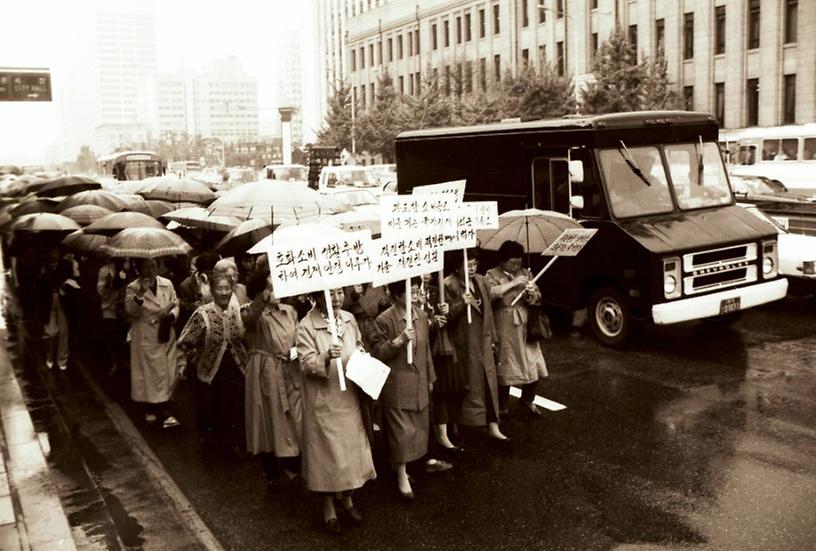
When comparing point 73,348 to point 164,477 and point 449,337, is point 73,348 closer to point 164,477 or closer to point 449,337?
point 164,477

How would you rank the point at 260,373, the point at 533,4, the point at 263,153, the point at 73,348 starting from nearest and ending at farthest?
the point at 260,373
the point at 73,348
the point at 533,4
the point at 263,153

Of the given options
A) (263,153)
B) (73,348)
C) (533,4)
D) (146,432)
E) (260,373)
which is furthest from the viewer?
(263,153)

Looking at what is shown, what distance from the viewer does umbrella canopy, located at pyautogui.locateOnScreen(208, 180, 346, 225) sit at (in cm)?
907

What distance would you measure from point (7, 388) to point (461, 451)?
5.85m

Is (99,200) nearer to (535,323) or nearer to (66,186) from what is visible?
(66,186)

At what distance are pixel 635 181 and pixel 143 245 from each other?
5.94 m

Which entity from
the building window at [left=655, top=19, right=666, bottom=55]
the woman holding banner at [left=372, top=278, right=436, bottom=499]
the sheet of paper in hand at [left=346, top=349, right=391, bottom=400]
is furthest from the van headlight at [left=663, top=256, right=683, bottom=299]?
the building window at [left=655, top=19, right=666, bottom=55]

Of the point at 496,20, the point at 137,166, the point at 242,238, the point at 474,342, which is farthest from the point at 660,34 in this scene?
the point at 474,342

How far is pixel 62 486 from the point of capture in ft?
23.2

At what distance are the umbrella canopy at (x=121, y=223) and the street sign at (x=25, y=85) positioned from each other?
810 inches

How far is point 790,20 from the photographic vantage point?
4034cm

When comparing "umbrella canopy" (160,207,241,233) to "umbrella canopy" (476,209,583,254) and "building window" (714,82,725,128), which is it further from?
"building window" (714,82,725,128)

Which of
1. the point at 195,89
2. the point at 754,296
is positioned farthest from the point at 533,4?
the point at 195,89

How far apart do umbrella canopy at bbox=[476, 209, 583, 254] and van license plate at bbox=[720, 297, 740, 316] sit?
8.37ft
